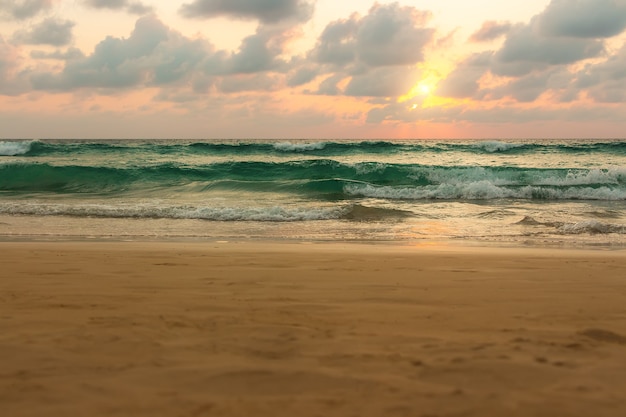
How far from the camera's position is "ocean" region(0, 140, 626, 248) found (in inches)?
383

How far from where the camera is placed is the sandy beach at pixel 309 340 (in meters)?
2.43

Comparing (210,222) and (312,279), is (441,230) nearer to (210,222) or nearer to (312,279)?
(210,222)

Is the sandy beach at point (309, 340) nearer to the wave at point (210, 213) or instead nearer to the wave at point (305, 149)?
the wave at point (210, 213)

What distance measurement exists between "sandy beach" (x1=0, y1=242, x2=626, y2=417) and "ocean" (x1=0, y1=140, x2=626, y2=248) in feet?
12.1

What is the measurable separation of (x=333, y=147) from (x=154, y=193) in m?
23.3

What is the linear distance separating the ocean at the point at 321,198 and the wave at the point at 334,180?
6 centimetres

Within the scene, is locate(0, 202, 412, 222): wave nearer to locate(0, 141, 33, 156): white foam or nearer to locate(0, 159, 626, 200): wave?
locate(0, 159, 626, 200): wave

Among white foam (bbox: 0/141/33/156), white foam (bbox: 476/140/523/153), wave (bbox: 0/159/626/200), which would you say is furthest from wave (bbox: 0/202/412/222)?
white foam (bbox: 476/140/523/153)

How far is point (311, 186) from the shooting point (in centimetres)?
2092

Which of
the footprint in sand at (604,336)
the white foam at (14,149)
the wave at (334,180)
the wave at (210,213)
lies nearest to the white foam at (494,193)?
the wave at (334,180)

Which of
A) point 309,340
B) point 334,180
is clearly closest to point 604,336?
point 309,340

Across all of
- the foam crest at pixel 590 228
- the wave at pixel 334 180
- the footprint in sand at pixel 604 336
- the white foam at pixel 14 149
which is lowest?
the foam crest at pixel 590 228

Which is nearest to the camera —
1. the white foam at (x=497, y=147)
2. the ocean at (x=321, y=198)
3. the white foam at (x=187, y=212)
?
the ocean at (x=321, y=198)

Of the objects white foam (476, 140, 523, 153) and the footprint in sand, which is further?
white foam (476, 140, 523, 153)
